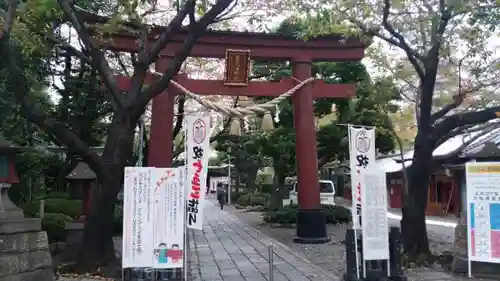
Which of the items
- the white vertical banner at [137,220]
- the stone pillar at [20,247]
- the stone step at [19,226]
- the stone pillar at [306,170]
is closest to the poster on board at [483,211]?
the stone pillar at [306,170]

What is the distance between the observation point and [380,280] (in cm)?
802

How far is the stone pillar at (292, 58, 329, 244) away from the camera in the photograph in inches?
528

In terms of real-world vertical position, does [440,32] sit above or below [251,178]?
above

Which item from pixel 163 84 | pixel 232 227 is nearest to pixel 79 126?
pixel 232 227

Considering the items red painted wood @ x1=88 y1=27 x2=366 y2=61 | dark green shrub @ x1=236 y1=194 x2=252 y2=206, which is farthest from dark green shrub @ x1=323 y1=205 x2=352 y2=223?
dark green shrub @ x1=236 y1=194 x2=252 y2=206

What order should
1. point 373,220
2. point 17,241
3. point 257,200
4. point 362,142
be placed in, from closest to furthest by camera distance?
point 17,241
point 373,220
point 362,142
point 257,200

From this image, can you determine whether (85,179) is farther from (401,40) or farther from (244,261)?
(401,40)

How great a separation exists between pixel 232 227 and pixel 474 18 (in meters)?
12.2

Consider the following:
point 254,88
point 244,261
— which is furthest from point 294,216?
point 244,261

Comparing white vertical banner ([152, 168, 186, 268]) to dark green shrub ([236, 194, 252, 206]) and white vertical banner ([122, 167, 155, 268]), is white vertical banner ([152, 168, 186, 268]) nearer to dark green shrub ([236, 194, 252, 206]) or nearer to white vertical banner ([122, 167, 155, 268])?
white vertical banner ([122, 167, 155, 268])

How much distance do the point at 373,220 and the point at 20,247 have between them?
5.46m

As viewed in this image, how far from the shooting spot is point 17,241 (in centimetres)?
707

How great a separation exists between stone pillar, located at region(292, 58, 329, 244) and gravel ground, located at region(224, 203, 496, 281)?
460 mm

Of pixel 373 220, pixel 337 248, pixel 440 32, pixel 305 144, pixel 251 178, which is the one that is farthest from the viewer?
pixel 251 178
